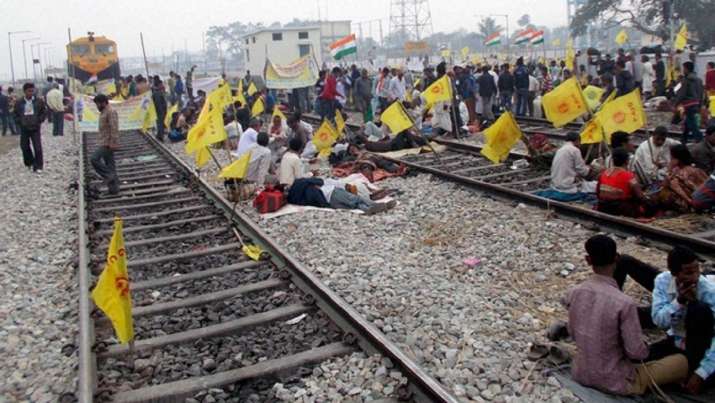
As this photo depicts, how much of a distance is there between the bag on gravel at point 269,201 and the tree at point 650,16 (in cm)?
2430

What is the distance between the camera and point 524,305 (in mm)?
5867

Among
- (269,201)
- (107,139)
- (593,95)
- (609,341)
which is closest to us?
(609,341)

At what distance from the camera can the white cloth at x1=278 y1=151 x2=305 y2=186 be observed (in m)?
10.2

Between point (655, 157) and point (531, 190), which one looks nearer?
point (655, 157)

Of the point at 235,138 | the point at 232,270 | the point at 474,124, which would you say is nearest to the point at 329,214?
the point at 232,270

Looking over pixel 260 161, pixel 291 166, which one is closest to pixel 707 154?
pixel 291 166

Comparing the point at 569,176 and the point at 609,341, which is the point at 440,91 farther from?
the point at 609,341

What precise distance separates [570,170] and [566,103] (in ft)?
3.93

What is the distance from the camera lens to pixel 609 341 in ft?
13.8

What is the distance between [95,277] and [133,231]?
84.5 inches

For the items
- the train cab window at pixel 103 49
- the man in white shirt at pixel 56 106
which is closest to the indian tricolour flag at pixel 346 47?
the man in white shirt at pixel 56 106

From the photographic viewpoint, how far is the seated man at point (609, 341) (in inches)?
163

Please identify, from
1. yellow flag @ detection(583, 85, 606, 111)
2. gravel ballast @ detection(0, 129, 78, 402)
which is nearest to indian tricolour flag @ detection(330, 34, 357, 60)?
yellow flag @ detection(583, 85, 606, 111)

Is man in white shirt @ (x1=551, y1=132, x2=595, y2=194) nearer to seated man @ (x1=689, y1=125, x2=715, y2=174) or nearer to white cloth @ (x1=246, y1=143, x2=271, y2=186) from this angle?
seated man @ (x1=689, y1=125, x2=715, y2=174)
